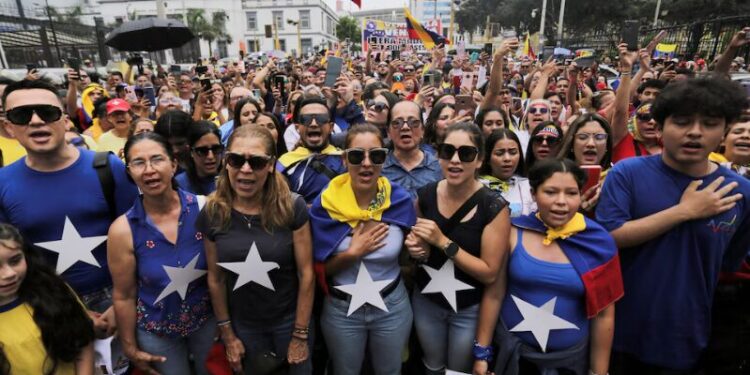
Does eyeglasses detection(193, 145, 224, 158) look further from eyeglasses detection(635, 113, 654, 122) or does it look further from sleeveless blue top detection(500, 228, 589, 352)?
eyeglasses detection(635, 113, 654, 122)

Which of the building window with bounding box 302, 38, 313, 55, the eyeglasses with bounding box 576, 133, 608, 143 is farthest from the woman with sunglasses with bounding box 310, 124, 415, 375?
the building window with bounding box 302, 38, 313, 55

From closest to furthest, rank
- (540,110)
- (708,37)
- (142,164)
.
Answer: (142,164) < (540,110) < (708,37)

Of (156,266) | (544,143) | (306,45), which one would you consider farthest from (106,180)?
(306,45)

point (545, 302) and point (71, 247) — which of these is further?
point (71, 247)

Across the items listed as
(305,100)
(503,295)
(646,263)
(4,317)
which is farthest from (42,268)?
(646,263)

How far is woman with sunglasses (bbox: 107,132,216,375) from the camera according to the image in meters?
2.08

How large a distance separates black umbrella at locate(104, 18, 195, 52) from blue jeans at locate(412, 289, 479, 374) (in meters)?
6.96

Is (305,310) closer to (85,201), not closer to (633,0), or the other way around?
(85,201)

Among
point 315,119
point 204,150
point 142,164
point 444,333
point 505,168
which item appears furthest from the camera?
point 315,119

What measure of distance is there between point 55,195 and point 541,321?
2.64 metres

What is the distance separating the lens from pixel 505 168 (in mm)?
2768

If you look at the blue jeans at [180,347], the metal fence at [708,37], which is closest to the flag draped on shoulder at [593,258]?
the blue jeans at [180,347]

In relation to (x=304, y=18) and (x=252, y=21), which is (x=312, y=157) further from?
(x=252, y=21)

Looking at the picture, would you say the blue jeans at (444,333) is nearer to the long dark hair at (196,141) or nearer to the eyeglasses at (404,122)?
the eyeglasses at (404,122)
